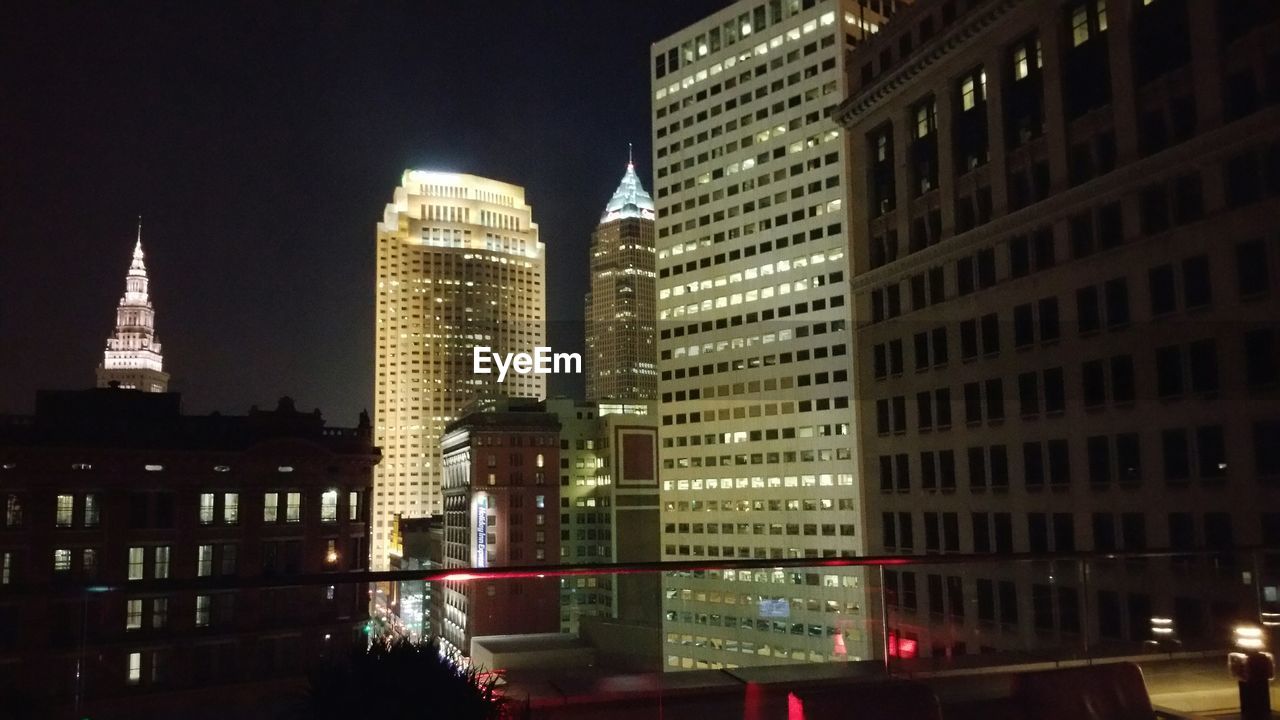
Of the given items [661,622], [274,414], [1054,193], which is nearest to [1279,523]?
[1054,193]

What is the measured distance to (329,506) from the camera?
26.7m

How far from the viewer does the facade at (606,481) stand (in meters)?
27.9

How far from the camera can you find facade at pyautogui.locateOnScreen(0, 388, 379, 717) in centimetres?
419

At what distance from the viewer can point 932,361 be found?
31234mm

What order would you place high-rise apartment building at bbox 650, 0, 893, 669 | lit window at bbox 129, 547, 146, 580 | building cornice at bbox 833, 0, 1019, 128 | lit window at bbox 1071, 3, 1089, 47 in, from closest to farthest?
1. lit window at bbox 129, 547, 146, 580
2. lit window at bbox 1071, 3, 1089, 47
3. building cornice at bbox 833, 0, 1019, 128
4. high-rise apartment building at bbox 650, 0, 893, 669

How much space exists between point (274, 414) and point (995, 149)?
2518cm

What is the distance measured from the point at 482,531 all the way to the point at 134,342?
241 ft

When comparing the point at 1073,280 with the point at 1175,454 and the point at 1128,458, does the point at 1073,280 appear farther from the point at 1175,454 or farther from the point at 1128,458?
the point at 1175,454

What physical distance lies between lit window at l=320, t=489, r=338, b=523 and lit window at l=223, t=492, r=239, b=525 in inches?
99.6

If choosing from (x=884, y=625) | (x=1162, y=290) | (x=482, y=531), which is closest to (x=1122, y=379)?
(x=1162, y=290)

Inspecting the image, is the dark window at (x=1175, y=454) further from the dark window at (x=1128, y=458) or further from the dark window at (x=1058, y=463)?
the dark window at (x=1058, y=463)

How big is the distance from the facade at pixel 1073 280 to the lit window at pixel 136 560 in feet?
77.4

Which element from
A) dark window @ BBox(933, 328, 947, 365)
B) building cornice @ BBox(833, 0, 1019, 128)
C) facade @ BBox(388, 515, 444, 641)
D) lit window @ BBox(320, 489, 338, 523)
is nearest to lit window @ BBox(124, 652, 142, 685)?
facade @ BBox(388, 515, 444, 641)

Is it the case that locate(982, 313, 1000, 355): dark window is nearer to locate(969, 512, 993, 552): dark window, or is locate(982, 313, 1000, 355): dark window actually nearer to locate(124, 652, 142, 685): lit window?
locate(969, 512, 993, 552): dark window
